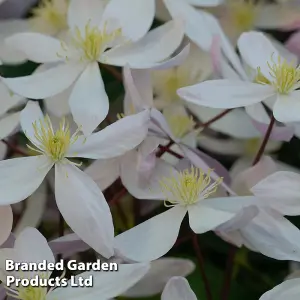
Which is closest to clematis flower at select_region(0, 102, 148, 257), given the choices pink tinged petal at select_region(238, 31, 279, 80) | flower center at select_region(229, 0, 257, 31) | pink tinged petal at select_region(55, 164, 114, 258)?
pink tinged petal at select_region(55, 164, 114, 258)

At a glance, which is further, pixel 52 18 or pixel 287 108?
pixel 52 18

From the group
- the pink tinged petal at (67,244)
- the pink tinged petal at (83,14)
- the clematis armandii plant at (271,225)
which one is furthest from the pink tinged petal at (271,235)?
the pink tinged petal at (83,14)

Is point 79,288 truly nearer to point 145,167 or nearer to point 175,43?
point 145,167

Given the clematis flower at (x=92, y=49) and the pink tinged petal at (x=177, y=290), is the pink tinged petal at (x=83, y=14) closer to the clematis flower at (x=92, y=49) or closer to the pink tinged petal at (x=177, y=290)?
the clematis flower at (x=92, y=49)

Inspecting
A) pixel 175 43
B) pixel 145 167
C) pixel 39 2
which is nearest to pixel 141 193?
pixel 145 167

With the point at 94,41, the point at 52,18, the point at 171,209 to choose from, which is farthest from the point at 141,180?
the point at 52,18

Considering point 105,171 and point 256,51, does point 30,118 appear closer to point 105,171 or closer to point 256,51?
point 105,171

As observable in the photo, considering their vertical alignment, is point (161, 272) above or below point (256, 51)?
below
